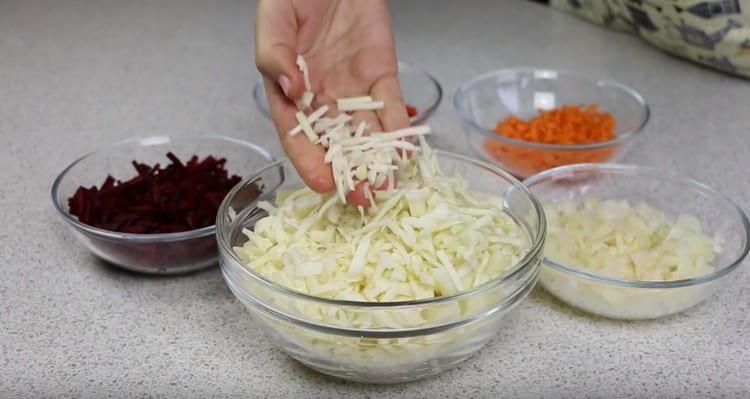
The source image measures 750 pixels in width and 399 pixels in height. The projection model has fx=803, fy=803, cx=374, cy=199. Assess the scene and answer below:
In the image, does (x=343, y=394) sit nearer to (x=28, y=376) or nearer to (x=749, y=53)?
(x=28, y=376)

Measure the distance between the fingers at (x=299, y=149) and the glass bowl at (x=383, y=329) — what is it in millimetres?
178

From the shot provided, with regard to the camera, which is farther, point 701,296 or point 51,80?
point 51,80

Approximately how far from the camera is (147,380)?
4.37ft

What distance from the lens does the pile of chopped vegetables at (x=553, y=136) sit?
186 cm

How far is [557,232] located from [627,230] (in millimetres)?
136

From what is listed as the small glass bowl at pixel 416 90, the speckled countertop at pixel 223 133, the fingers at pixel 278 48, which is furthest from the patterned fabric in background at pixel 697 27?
the fingers at pixel 278 48

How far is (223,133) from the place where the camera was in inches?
84.6

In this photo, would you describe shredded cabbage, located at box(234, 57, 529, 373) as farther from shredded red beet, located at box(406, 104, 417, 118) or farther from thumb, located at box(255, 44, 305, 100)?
shredded red beet, located at box(406, 104, 417, 118)

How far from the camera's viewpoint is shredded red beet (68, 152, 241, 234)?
1.55 metres

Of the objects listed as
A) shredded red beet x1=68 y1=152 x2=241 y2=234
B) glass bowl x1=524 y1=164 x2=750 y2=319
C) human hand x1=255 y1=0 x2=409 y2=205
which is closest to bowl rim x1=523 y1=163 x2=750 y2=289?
glass bowl x1=524 y1=164 x2=750 y2=319

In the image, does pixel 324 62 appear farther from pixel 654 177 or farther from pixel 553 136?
pixel 654 177

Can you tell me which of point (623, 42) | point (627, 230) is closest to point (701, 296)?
point (627, 230)

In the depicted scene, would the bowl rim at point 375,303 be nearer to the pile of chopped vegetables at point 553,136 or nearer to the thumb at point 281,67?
the thumb at point 281,67

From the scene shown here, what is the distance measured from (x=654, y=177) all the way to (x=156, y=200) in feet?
3.44
